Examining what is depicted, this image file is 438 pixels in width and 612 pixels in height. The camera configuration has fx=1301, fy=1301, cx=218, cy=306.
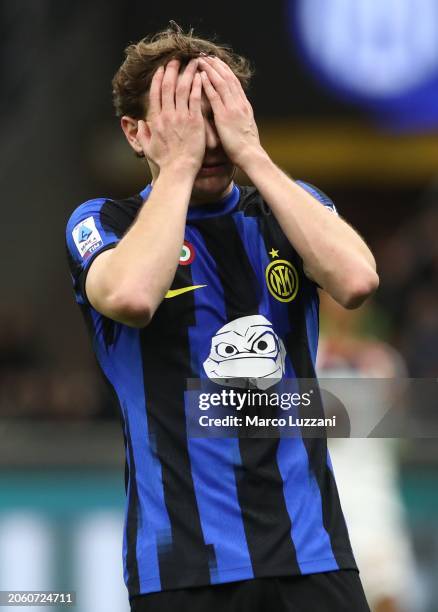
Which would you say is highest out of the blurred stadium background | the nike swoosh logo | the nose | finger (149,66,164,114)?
the blurred stadium background

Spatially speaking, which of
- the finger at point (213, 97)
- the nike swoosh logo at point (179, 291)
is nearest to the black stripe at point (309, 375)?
the nike swoosh logo at point (179, 291)

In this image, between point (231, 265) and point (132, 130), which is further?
point (132, 130)

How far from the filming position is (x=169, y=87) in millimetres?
3180

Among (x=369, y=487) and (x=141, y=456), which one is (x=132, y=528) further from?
(x=369, y=487)

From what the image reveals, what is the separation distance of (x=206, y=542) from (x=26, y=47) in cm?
1238

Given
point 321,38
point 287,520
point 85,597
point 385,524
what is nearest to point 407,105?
point 321,38

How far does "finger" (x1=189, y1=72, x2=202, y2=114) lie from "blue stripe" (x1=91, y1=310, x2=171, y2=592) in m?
0.55

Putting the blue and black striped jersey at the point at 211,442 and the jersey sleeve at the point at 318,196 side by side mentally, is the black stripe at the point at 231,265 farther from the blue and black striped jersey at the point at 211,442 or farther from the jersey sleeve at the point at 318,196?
the jersey sleeve at the point at 318,196

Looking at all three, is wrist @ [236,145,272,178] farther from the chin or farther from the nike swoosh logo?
the nike swoosh logo

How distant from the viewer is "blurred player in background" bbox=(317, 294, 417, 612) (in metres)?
5.79

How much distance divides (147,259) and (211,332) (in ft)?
0.83

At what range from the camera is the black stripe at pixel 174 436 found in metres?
2.98

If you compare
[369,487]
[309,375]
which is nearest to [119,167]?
[369,487]

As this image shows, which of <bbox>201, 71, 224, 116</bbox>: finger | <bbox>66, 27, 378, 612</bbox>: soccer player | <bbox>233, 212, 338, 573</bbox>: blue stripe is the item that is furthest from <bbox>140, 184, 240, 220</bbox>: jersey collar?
<bbox>201, 71, 224, 116</bbox>: finger
